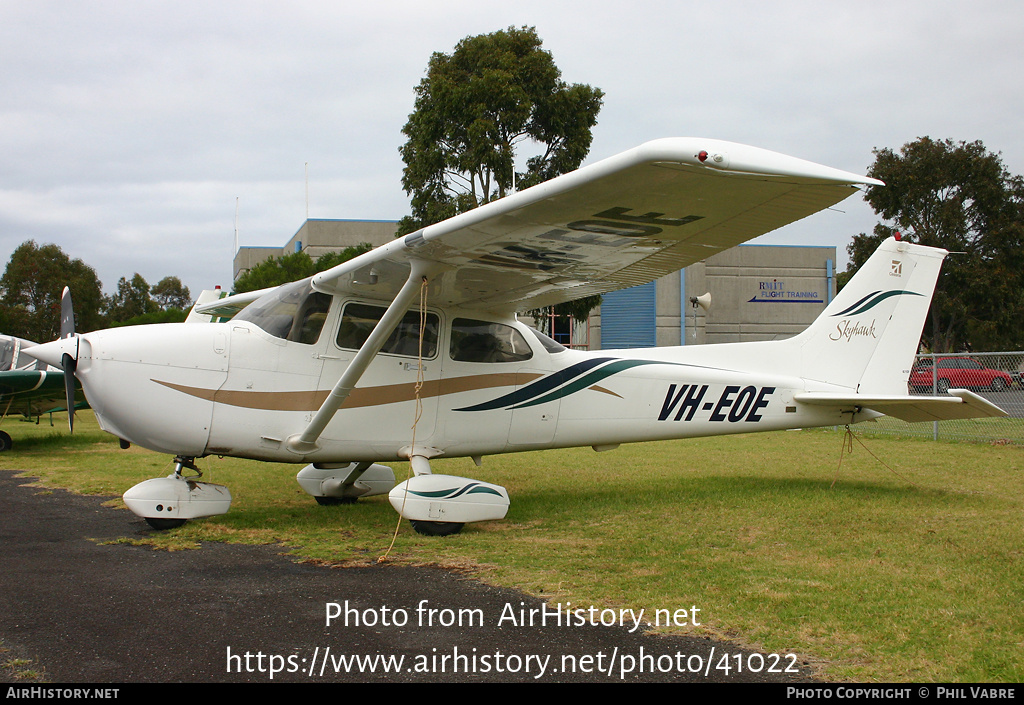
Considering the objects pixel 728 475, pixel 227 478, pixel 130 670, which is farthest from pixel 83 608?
pixel 728 475

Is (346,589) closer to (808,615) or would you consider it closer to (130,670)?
(130,670)

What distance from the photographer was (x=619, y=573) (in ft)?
15.0

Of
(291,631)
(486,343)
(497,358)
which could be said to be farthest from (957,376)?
(291,631)

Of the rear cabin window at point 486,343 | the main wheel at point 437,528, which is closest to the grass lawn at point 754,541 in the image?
the main wheel at point 437,528

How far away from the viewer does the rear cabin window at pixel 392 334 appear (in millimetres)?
6227

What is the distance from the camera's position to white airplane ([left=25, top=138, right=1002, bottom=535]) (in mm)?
4254

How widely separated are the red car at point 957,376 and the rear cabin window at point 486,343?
1192 centimetres

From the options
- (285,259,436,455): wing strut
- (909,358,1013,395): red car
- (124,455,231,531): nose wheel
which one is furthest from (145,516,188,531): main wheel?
(909,358,1013,395): red car

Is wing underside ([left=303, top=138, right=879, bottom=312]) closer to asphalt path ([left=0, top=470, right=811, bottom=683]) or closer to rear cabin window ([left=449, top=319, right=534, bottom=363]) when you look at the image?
rear cabin window ([left=449, top=319, right=534, bottom=363])

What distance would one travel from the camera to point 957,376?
54.5ft

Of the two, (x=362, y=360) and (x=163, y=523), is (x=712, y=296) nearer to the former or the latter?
(x=362, y=360)

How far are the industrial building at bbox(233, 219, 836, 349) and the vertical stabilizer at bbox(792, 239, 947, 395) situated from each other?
32.9 m

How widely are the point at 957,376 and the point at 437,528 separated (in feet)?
51.3
